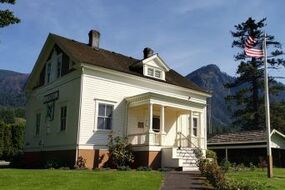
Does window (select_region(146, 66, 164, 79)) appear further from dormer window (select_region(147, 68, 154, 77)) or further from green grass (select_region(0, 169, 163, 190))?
green grass (select_region(0, 169, 163, 190))

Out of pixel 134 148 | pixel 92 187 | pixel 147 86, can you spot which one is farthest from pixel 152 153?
pixel 92 187

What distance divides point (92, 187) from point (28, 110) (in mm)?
22698

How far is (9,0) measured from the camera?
60.7 ft

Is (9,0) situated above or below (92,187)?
above

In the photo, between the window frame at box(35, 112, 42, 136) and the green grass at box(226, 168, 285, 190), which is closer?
the green grass at box(226, 168, 285, 190)

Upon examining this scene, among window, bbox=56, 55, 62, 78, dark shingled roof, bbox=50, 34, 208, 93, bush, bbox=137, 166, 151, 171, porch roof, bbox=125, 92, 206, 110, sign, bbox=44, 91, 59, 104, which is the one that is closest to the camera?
bush, bbox=137, 166, 151, 171

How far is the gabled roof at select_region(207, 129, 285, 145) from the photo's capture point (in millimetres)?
34656

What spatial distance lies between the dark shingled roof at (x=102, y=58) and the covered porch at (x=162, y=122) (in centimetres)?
284

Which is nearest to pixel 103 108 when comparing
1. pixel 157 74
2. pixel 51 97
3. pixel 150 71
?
pixel 51 97

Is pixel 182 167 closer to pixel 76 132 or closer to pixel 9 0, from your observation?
pixel 76 132

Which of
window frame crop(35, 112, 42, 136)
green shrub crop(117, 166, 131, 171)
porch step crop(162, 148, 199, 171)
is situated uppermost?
window frame crop(35, 112, 42, 136)

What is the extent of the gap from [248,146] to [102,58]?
1564cm

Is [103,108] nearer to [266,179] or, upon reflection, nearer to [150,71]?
[150,71]

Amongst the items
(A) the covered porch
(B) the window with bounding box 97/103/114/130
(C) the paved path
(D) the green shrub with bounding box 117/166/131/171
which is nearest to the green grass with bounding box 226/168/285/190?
(C) the paved path
